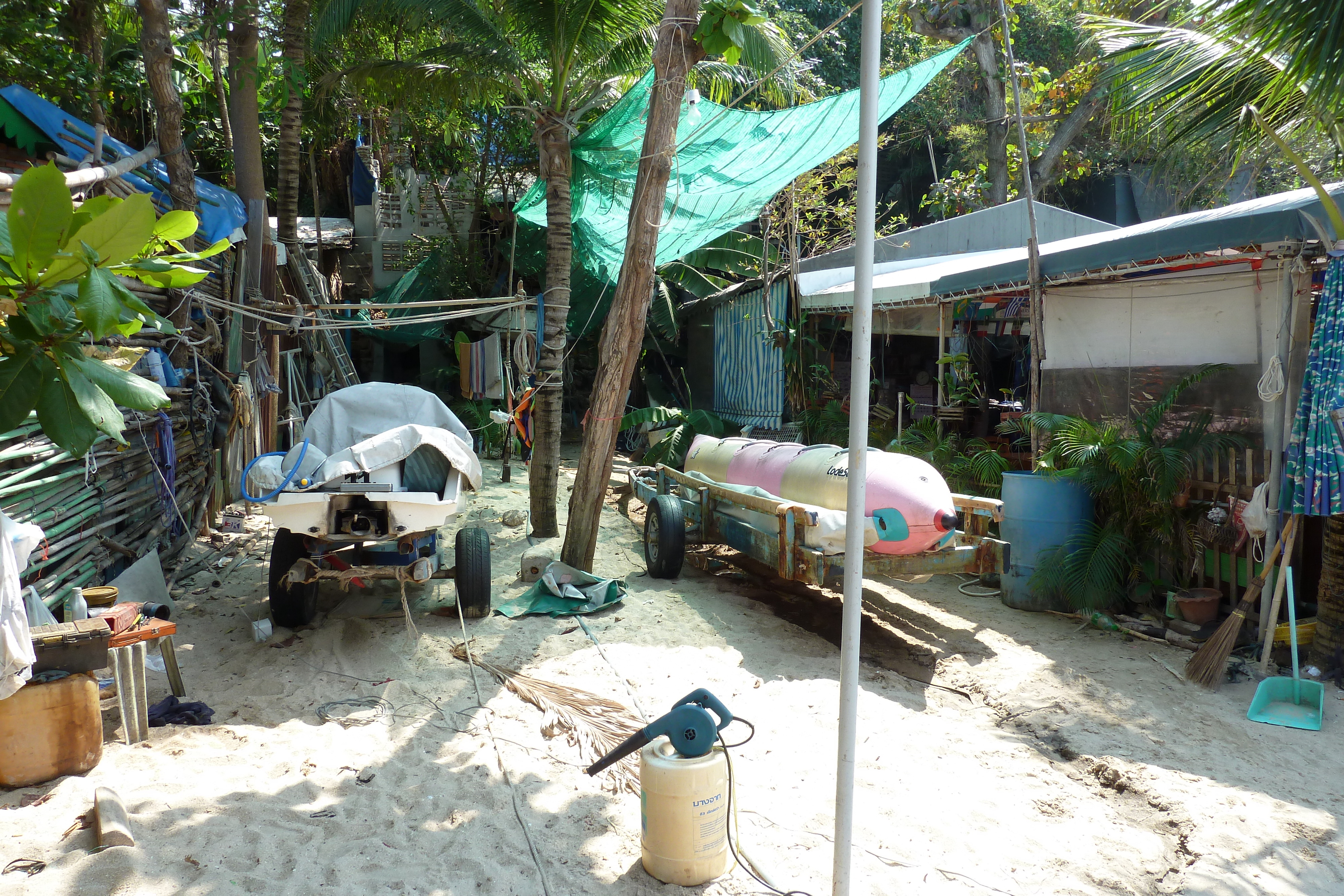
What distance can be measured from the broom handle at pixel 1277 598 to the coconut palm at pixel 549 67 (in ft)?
18.9

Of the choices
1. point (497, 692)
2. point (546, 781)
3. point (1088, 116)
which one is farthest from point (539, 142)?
point (1088, 116)

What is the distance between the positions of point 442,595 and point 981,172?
15.7 m

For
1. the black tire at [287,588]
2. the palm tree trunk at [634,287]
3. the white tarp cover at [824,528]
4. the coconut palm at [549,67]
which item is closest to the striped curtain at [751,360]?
the coconut palm at [549,67]

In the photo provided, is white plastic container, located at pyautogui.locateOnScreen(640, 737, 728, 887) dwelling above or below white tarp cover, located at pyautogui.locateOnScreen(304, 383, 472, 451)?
below

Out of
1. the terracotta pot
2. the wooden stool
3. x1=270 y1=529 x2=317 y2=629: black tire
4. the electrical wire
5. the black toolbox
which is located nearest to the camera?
the black toolbox

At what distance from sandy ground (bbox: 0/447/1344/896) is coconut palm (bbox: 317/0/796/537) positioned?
2579 millimetres

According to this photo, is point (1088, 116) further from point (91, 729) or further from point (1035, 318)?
point (91, 729)

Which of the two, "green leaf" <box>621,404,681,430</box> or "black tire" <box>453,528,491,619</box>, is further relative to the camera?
"green leaf" <box>621,404,681,430</box>

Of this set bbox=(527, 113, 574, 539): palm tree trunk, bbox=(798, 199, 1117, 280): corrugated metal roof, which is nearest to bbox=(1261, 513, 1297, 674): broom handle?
bbox=(527, 113, 574, 539): palm tree trunk

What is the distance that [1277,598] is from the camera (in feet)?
18.9

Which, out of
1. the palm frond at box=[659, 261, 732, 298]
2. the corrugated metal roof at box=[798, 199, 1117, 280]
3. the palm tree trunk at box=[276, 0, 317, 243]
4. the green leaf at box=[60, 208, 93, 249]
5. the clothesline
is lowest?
the green leaf at box=[60, 208, 93, 249]

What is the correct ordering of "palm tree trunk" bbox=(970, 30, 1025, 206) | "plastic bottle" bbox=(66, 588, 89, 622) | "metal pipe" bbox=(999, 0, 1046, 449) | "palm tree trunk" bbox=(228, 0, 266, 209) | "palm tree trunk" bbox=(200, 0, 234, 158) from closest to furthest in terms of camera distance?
"plastic bottle" bbox=(66, 588, 89, 622)
"metal pipe" bbox=(999, 0, 1046, 449)
"palm tree trunk" bbox=(200, 0, 234, 158)
"palm tree trunk" bbox=(228, 0, 266, 209)
"palm tree trunk" bbox=(970, 30, 1025, 206)

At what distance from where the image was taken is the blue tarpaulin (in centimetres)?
678

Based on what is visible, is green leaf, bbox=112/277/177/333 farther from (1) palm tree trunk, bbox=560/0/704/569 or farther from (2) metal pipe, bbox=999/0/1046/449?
(2) metal pipe, bbox=999/0/1046/449
